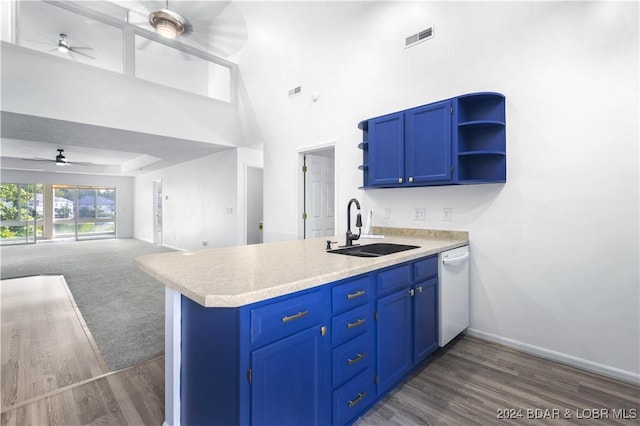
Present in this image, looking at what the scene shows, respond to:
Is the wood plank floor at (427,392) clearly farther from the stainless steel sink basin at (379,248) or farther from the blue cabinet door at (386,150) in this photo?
the blue cabinet door at (386,150)

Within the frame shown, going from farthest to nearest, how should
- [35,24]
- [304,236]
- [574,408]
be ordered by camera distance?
[35,24], [304,236], [574,408]

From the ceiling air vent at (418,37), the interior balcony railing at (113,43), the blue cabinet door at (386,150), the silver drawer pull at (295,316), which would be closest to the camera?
the silver drawer pull at (295,316)

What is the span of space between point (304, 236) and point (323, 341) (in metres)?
3.06

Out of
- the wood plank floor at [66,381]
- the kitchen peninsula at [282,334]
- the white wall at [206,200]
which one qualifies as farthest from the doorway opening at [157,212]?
the kitchen peninsula at [282,334]

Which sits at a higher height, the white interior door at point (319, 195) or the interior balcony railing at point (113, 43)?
the interior balcony railing at point (113, 43)

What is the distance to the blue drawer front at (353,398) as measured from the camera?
1498 millimetres

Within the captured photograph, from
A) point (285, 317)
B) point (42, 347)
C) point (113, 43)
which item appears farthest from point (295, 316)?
point (113, 43)

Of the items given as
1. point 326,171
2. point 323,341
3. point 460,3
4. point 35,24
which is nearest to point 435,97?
point 460,3

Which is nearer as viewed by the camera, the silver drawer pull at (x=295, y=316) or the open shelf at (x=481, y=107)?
the silver drawer pull at (x=295, y=316)

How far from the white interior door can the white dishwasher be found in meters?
2.25

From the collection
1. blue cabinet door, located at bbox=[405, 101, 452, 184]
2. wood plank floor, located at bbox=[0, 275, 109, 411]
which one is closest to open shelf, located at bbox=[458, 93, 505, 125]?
blue cabinet door, located at bbox=[405, 101, 452, 184]

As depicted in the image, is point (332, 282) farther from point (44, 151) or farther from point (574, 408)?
point (44, 151)

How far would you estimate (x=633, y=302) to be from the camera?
2.12m

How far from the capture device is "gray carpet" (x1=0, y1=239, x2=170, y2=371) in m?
2.65
